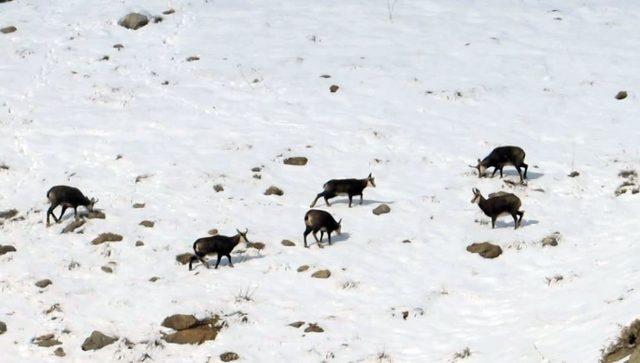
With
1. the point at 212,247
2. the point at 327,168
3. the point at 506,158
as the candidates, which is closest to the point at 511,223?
the point at 506,158

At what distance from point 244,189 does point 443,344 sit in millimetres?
10531

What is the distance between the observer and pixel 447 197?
24172mm

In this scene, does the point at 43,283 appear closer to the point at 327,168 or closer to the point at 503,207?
the point at 327,168

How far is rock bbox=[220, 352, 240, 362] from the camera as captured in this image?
15.4 metres

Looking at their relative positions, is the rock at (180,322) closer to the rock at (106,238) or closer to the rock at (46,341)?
the rock at (46,341)

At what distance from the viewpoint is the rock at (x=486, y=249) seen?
2014 cm

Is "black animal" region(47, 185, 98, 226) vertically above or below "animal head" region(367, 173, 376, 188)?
above

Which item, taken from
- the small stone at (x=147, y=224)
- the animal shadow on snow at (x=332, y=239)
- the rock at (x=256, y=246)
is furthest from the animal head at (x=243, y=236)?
the small stone at (x=147, y=224)

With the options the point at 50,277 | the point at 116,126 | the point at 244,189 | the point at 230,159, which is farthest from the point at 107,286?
the point at 116,126

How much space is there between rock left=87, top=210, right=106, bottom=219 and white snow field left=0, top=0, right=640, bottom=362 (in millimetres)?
289

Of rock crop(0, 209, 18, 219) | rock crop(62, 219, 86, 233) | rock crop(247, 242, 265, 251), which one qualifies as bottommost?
rock crop(0, 209, 18, 219)

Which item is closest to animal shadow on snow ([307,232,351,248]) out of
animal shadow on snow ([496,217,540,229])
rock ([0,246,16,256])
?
animal shadow on snow ([496,217,540,229])

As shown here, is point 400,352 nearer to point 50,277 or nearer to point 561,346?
point 561,346

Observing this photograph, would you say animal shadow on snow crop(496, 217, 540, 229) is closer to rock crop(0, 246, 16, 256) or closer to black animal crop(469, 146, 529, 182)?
black animal crop(469, 146, 529, 182)
